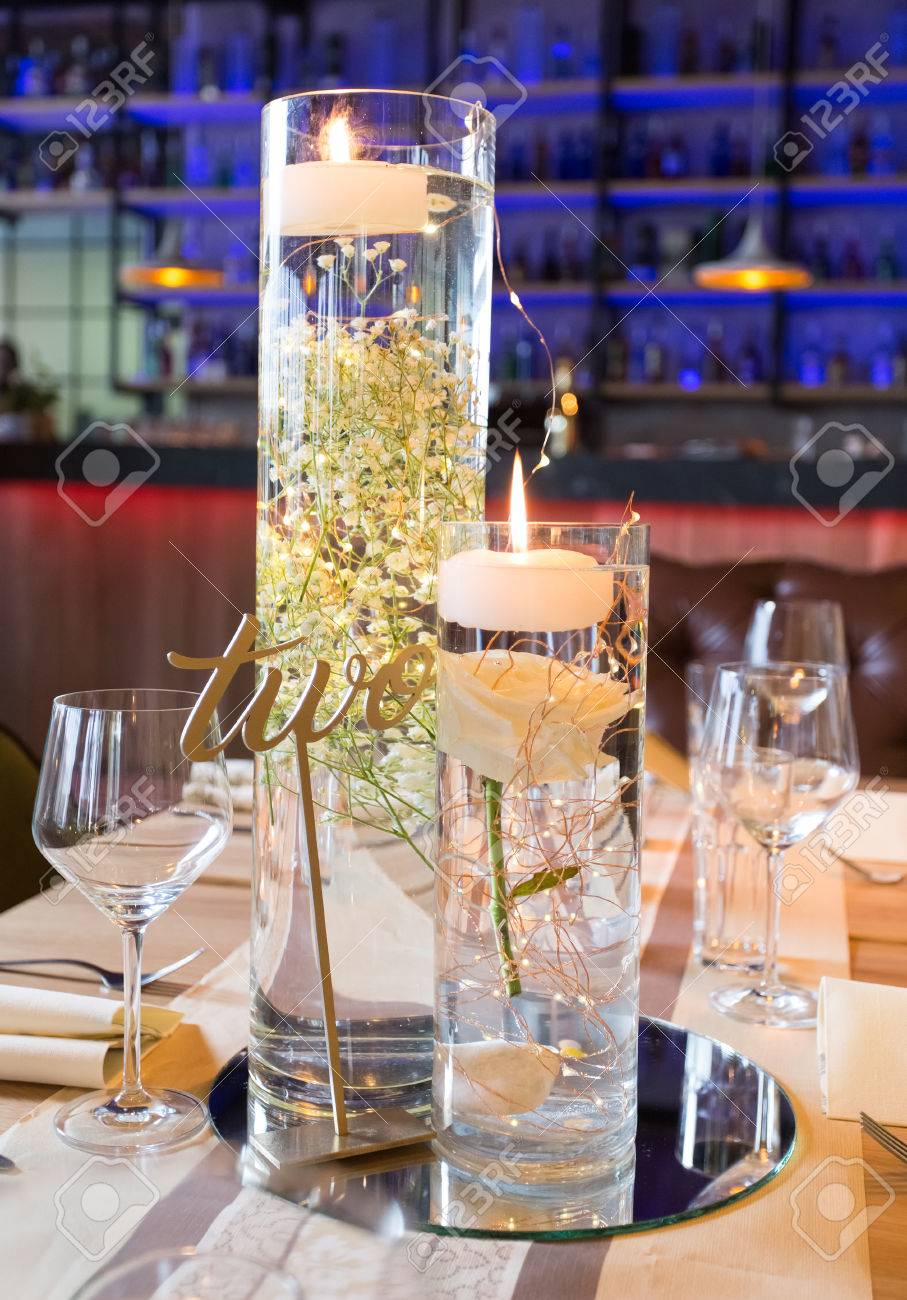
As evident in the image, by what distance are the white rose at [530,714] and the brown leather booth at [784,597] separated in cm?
143

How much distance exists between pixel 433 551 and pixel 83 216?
20.5 ft

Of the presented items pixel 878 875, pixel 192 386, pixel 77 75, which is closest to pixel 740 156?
pixel 192 386

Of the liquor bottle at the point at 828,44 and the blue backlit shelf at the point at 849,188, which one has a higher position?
the liquor bottle at the point at 828,44

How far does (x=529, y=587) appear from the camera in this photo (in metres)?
0.52

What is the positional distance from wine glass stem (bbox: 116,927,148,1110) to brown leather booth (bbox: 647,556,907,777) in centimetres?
141

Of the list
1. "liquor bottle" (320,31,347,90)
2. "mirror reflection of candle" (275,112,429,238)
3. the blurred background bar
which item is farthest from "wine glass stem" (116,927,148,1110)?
"liquor bottle" (320,31,347,90)

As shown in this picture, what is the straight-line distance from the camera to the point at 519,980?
0.53 m

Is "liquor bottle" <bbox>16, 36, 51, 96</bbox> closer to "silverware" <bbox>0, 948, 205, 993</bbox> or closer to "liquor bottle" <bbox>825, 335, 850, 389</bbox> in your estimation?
"liquor bottle" <bbox>825, 335, 850, 389</bbox>

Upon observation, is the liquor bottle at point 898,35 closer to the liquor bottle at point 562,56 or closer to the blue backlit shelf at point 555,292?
the liquor bottle at point 562,56

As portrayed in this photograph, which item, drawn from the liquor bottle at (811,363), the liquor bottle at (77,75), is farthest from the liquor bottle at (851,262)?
the liquor bottle at (77,75)

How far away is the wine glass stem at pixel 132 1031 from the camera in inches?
23.3

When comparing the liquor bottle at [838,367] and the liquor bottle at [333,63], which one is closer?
the liquor bottle at [838,367]

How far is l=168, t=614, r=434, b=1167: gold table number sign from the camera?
54cm

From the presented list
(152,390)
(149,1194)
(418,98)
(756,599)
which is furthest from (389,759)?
(152,390)
